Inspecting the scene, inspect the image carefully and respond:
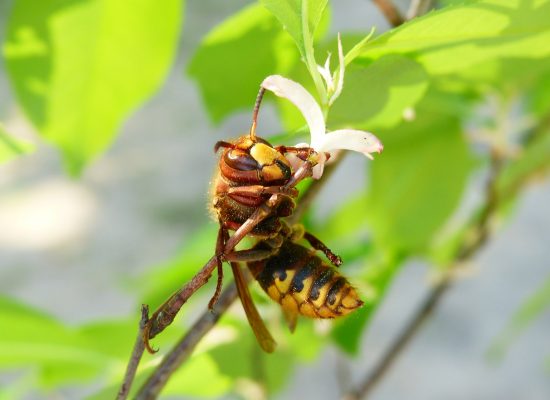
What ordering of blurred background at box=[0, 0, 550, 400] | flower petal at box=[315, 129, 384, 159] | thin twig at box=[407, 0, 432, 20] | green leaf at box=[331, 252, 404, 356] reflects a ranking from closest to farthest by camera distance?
1. flower petal at box=[315, 129, 384, 159]
2. thin twig at box=[407, 0, 432, 20]
3. green leaf at box=[331, 252, 404, 356]
4. blurred background at box=[0, 0, 550, 400]

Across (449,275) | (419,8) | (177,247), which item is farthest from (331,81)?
(177,247)

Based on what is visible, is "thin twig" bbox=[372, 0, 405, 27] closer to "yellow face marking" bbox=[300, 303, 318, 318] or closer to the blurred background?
"yellow face marking" bbox=[300, 303, 318, 318]

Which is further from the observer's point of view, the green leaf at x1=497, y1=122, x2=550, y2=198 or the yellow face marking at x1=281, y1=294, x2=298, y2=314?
the green leaf at x1=497, y1=122, x2=550, y2=198

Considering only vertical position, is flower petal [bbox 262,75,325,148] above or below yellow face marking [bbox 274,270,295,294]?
above

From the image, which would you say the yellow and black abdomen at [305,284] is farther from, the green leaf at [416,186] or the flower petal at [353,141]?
the green leaf at [416,186]

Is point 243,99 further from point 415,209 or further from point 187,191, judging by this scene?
point 187,191

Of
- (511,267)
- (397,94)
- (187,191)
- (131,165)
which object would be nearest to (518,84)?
(397,94)

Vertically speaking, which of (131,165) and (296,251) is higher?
(296,251)

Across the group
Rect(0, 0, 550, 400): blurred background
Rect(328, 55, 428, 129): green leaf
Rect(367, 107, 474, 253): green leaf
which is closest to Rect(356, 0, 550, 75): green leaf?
Rect(328, 55, 428, 129): green leaf
